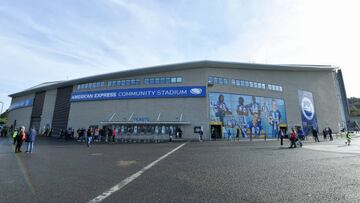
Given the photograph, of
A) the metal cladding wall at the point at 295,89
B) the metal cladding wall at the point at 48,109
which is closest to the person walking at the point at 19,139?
the metal cladding wall at the point at 295,89

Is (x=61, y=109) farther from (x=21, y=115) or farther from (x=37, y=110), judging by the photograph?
(x=21, y=115)

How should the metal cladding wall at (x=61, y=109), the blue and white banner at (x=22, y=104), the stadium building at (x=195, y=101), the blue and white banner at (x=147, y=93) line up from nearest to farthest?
the stadium building at (x=195, y=101) → the blue and white banner at (x=147, y=93) → the metal cladding wall at (x=61, y=109) → the blue and white banner at (x=22, y=104)

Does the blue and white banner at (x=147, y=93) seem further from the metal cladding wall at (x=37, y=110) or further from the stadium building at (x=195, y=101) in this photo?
the metal cladding wall at (x=37, y=110)

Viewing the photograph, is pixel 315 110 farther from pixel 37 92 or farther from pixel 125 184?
pixel 37 92

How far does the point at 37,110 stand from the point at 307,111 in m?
60.8

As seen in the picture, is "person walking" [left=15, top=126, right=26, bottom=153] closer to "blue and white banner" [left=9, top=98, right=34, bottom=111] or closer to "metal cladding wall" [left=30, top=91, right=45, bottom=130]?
"metal cladding wall" [left=30, top=91, right=45, bottom=130]

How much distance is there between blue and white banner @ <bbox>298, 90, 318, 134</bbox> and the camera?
37.0 m

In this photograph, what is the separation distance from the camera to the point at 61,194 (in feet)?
13.8

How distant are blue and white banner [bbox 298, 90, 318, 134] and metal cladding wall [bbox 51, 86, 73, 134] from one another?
47082 mm

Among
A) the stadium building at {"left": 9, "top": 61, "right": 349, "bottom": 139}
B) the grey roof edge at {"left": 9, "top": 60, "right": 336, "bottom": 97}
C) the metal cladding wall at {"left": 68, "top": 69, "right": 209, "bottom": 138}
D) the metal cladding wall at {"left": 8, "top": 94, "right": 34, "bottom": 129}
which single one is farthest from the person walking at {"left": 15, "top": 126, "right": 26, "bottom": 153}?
the metal cladding wall at {"left": 8, "top": 94, "right": 34, "bottom": 129}

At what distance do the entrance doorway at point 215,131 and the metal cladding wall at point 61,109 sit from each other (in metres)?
28.8

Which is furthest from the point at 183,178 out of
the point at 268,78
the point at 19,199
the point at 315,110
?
the point at 315,110

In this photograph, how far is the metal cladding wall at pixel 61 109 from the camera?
38.0 metres

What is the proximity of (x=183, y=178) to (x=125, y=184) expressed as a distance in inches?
67.4
